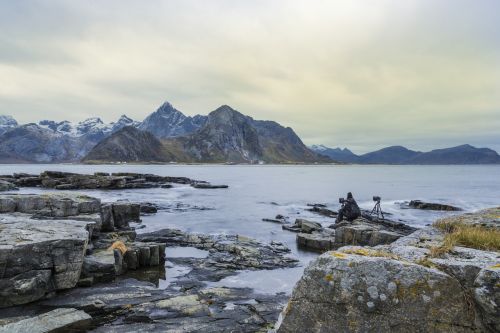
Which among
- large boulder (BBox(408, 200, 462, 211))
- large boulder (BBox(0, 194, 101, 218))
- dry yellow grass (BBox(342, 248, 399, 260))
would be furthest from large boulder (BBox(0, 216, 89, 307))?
large boulder (BBox(408, 200, 462, 211))

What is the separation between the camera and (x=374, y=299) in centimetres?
605

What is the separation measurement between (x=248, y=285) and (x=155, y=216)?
28.5 metres

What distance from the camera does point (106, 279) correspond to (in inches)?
648

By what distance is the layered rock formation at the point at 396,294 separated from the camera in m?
5.81

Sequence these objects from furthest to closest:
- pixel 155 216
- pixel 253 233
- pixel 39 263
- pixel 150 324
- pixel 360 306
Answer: pixel 155 216 → pixel 253 233 → pixel 39 263 → pixel 150 324 → pixel 360 306

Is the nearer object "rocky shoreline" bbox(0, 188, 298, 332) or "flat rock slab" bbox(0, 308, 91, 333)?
"flat rock slab" bbox(0, 308, 91, 333)

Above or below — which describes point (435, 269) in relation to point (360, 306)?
above

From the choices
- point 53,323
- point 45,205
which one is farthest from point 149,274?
point 45,205

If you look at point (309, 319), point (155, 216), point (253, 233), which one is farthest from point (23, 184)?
point (309, 319)

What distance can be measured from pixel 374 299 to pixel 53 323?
9113 mm

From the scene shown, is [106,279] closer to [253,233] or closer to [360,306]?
[360,306]

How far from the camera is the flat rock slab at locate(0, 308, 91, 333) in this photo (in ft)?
31.6

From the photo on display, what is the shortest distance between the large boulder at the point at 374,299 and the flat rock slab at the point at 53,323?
724 centimetres

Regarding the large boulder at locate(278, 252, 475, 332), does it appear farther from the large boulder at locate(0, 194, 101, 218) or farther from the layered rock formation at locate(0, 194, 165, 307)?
the large boulder at locate(0, 194, 101, 218)
